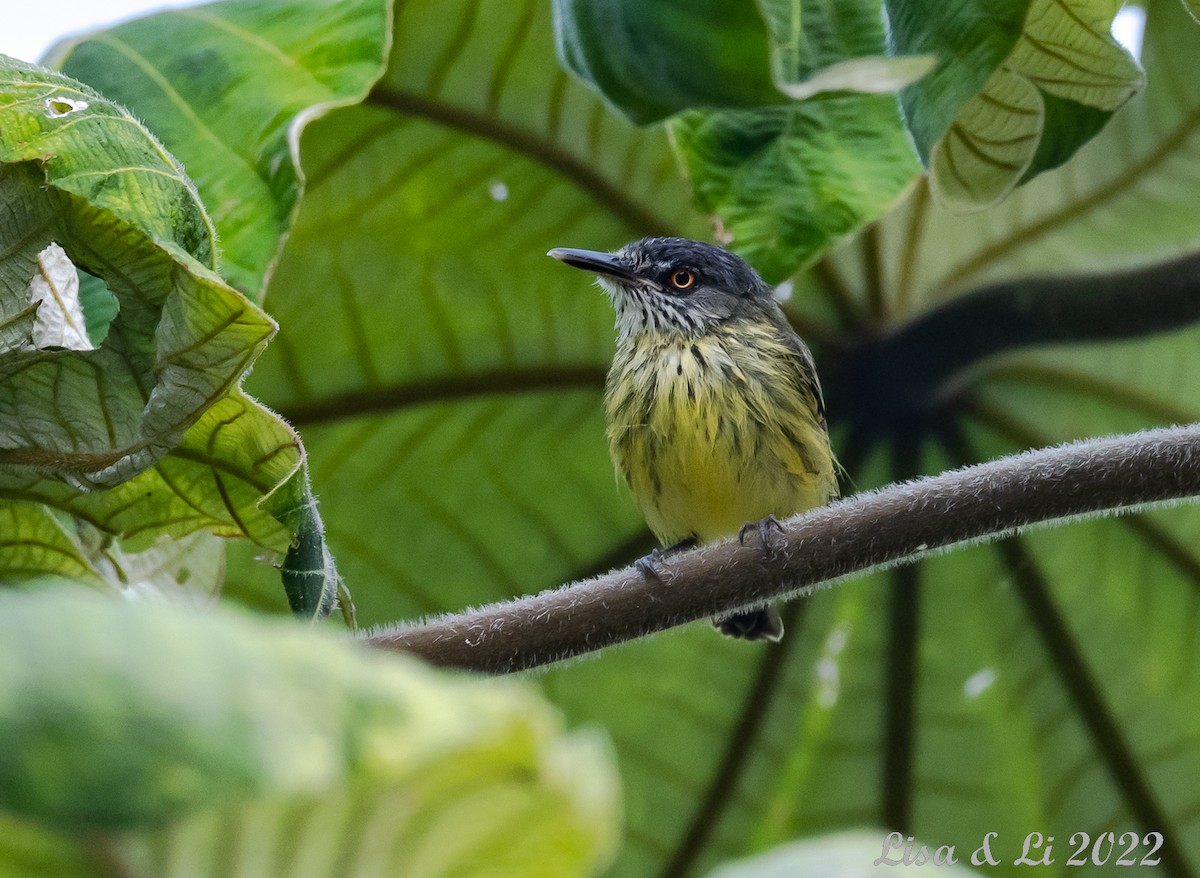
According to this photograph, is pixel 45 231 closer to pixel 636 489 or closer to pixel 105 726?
pixel 105 726

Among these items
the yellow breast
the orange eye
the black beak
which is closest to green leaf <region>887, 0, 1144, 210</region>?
the black beak

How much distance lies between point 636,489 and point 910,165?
109 cm

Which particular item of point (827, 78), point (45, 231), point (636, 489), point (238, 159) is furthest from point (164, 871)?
point (636, 489)

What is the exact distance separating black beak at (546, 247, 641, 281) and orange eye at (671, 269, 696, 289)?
0.46m

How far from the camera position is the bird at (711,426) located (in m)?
2.67

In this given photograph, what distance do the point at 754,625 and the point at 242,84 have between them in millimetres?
1421

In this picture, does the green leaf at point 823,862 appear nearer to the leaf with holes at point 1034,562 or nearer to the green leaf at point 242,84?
the green leaf at point 242,84

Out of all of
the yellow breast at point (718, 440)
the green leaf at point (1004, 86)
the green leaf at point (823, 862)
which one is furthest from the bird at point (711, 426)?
the green leaf at point (823, 862)

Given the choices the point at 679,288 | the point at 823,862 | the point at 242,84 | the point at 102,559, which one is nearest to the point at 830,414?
the point at 679,288

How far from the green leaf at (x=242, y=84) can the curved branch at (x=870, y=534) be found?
0.51 metres

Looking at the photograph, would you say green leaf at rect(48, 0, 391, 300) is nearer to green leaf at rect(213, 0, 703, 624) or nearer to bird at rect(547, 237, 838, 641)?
green leaf at rect(213, 0, 703, 624)

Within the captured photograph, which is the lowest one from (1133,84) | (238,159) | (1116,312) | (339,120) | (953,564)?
(953,564)

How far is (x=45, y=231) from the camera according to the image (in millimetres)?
1129

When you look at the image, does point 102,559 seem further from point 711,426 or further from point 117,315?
point 711,426
